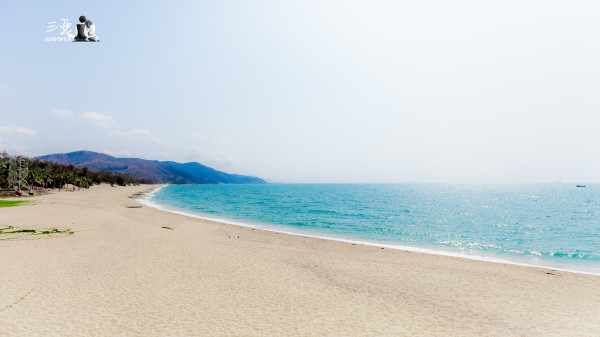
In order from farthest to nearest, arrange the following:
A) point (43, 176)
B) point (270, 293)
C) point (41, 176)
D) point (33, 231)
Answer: point (43, 176)
point (41, 176)
point (33, 231)
point (270, 293)

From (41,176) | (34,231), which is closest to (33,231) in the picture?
(34,231)

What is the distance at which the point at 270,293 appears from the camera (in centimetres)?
1150

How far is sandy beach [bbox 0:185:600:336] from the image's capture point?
340 inches

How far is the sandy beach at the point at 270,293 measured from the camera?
865 centimetres

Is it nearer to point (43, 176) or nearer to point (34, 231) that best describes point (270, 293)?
point (34, 231)

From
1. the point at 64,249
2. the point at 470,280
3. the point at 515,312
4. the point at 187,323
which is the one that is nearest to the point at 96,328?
the point at 187,323

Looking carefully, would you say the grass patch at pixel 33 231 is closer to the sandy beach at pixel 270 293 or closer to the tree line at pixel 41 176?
the sandy beach at pixel 270 293

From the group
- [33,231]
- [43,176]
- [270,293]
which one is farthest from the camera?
[43,176]

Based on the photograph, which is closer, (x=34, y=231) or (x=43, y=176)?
(x=34, y=231)

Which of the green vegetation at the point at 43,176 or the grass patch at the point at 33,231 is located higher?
the green vegetation at the point at 43,176

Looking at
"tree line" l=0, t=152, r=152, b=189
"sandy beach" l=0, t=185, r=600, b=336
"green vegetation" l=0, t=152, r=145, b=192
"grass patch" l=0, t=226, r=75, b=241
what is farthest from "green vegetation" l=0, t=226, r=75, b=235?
"tree line" l=0, t=152, r=152, b=189

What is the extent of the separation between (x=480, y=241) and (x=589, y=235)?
16.9 m

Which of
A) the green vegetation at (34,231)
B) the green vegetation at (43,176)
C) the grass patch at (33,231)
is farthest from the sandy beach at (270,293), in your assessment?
the green vegetation at (43,176)

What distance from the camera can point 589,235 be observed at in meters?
33.7
